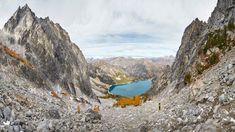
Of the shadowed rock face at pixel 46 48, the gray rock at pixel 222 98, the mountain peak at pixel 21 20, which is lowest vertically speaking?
the gray rock at pixel 222 98

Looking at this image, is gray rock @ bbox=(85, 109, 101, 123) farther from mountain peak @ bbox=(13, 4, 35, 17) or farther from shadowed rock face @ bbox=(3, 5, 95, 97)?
mountain peak @ bbox=(13, 4, 35, 17)

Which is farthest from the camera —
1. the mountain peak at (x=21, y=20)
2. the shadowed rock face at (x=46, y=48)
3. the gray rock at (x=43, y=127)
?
the mountain peak at (x=21, y=20)

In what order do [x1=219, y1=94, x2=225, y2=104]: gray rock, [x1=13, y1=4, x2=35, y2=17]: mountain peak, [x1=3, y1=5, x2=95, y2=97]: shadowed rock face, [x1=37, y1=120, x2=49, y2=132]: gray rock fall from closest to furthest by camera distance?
1. [x1=37, y1=120, x2=49, y2=132]: gray rock
2. [x1=219, y1=94, x2=225, y2=104]: gray rock
3. [x1=3, y1=5, x2=95, y2=97]: shadowed rock face
4. [x1=13, y1=4, x2=35, y2=17]: mountain peak

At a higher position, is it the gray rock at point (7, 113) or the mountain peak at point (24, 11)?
the mountain peak at point (24, 11)

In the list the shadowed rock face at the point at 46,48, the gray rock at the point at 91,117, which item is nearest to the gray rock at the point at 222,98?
the gray rock at the point at 91,117

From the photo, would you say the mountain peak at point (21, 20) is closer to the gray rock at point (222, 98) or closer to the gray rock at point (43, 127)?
the gray rock at point (43, 127)

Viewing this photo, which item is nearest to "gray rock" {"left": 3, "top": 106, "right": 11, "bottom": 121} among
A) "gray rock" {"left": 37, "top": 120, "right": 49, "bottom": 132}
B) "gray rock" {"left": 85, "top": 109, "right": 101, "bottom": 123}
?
"gray rock" {"left": 37, "top": 120, "right": 49, "bottom": 132}

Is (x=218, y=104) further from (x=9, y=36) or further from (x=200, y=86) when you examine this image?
(x=9, y=36)

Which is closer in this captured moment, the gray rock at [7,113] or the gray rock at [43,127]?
the gray rock at [43,127]

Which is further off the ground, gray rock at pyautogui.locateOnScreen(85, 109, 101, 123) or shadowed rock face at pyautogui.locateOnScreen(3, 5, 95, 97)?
shadowed rock face at pyautogui.locateOnScreen(3, 5, 95, 97)
